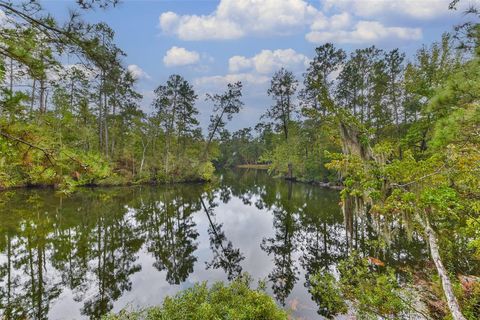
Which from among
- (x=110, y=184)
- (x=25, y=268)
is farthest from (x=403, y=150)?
(x=110, y=184)

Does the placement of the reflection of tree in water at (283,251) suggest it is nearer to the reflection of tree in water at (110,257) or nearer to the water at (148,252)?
the water at (148,252)

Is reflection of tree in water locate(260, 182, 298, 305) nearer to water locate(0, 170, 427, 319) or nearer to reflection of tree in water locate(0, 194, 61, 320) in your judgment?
water locate(0, 170, 427, 319)

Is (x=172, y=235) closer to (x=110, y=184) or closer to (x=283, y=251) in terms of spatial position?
(x=283, y=251)

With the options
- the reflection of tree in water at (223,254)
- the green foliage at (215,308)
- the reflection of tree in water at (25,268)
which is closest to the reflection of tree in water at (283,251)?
the reflection of tree in water at (223,254)

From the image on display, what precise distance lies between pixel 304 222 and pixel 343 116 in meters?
7.99

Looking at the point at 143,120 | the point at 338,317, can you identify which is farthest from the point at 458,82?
the point at 143,120

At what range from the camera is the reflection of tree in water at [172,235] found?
903 cm

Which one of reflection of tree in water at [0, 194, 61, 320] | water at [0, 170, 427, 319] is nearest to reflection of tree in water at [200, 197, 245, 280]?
water at [0, 170, 427, 319]

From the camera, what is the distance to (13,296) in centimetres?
651

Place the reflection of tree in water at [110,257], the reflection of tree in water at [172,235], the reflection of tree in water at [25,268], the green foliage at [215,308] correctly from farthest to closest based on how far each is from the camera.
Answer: the reflection of tree in water at [172,235]
the reflection of tree in water at [110,257]
the reflection of tree in water at [25,268]
the green foliage at [215,308]

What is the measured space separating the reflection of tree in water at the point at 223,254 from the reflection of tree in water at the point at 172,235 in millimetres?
783

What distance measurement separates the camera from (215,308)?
16.2 ft

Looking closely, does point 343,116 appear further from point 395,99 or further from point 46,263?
point 395,99

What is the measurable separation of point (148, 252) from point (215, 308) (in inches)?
241
